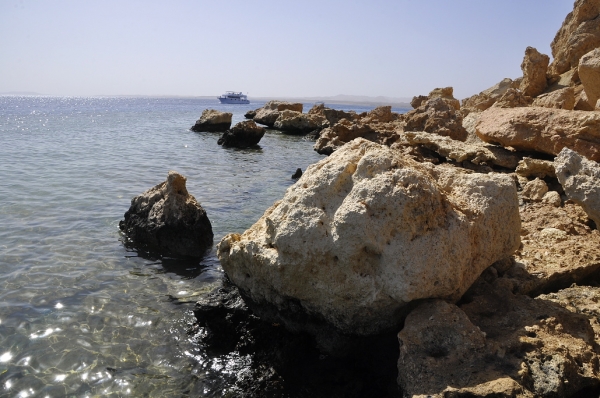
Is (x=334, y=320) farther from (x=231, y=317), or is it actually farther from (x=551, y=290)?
(x=551, y=290)

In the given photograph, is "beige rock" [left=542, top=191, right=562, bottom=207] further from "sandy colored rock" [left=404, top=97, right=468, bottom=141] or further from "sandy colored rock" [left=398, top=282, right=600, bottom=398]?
"sandy colored rock" [left=404, top=97, right=468, bottom=141]

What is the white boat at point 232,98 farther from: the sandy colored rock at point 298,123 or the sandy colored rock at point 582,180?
the sandy colored rock at point 582,180

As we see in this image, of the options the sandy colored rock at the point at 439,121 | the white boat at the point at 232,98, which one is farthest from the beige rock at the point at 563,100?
the white boat at the point at 232,98

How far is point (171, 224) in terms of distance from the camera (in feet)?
27.7

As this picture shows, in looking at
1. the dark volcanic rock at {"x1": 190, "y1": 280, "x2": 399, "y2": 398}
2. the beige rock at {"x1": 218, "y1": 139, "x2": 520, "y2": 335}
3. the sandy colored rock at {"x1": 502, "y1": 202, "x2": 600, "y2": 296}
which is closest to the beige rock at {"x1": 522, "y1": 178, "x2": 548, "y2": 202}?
the sandy colored rock at {"x1": 502, "y1": 202, "x2": 600, "y2": 296}

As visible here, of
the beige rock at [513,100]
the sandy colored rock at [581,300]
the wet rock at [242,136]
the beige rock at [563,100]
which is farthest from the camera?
the wet rock at [242,136]

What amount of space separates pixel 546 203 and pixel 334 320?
5.19m

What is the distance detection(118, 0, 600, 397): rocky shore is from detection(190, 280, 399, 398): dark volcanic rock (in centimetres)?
1

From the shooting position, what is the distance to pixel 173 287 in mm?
7039

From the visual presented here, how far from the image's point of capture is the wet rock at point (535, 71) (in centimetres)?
2117

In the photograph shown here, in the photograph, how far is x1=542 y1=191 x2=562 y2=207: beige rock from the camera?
786 centimetres

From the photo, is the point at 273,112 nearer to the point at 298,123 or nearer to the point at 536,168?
the point at 298,123

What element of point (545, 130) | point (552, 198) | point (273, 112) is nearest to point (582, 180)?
point (552, 198)

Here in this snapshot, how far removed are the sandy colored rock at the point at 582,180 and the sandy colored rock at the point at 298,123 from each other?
94.4 ft
